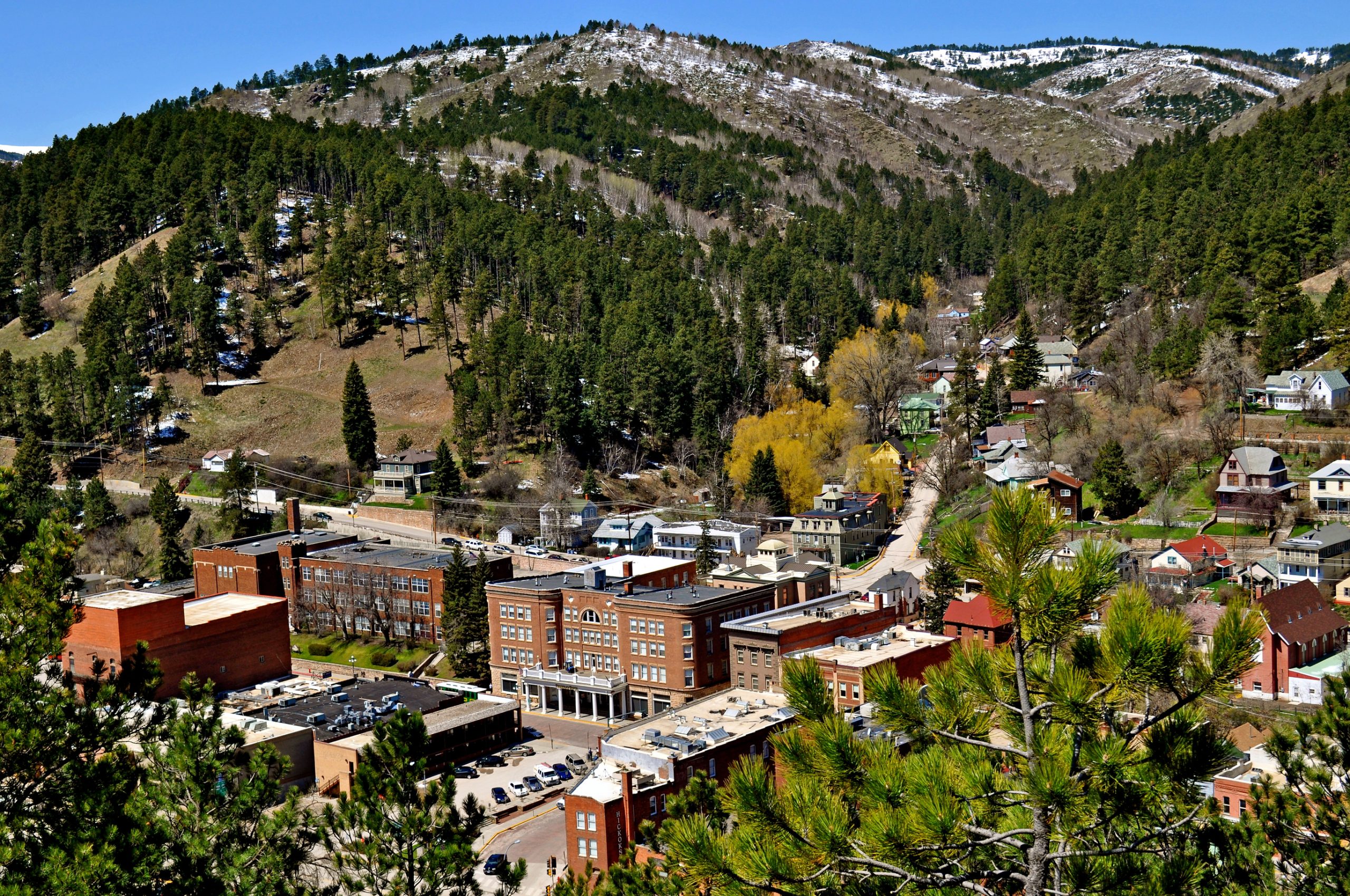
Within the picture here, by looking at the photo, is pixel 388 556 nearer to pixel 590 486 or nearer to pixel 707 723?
pixel 590 486

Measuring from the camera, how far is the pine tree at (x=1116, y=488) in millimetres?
57156

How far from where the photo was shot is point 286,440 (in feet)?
273

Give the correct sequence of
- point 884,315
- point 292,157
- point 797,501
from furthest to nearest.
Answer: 1. point 292,157
2. point 884,315
3. point 797,501

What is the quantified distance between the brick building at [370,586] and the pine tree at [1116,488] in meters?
27.0

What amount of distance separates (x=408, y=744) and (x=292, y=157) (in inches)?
4474

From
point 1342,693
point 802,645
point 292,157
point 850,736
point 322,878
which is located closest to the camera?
point 850,736

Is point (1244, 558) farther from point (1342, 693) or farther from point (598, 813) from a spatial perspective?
point (1342, 693)

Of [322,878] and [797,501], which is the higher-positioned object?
[797,501]

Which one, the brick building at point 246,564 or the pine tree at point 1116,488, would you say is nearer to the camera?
the pine tree at point 1116,488

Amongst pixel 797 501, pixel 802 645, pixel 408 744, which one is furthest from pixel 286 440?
pixel 408 744

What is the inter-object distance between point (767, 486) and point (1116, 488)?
68.4 feet

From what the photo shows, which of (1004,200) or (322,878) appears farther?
(1004,200)

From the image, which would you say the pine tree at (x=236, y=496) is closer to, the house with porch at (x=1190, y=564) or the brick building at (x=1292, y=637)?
the house with porch at (x=1190, y=564)

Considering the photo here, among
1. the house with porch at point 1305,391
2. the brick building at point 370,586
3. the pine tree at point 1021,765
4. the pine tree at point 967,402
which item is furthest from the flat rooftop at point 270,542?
the pine tree at point 1021,765
